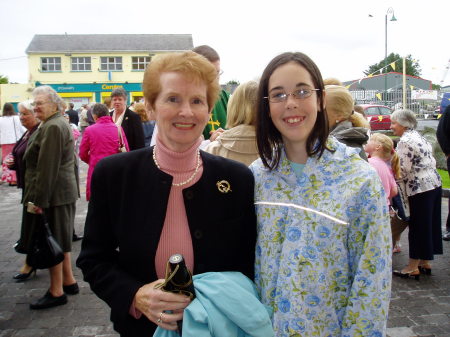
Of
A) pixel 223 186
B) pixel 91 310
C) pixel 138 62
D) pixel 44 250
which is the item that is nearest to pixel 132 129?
pixel 44 250

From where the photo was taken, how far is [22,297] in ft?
14.2

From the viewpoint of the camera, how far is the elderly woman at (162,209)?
162 centimetres

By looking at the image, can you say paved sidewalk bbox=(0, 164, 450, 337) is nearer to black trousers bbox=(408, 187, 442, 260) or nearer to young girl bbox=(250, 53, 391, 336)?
black trousers bbox=(408, 187, 442, 260)

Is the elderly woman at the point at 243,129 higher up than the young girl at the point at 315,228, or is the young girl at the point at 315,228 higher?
the elderly woman at the point at 243,129

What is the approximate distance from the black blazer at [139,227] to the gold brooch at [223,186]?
0.01m

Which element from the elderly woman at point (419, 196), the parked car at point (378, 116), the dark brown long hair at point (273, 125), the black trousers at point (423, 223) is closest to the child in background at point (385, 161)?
the elderly woman at point (419, 196)

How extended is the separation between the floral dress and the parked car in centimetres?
1986

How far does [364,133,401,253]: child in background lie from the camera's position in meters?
4.44

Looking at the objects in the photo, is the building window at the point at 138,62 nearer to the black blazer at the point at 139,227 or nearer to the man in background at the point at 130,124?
the man in background at the point at 130,124

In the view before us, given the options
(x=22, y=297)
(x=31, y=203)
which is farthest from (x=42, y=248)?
(x=22, y=297)

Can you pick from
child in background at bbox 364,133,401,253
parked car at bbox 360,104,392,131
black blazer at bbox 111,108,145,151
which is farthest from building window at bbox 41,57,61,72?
child in background at bbox 364,133,401,253

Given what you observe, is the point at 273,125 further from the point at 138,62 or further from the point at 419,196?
the point at 138,62

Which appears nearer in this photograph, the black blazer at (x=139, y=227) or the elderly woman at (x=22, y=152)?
the black blazer at (x=139, y=227)

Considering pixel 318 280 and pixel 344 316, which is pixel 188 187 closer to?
pixel 318 280
